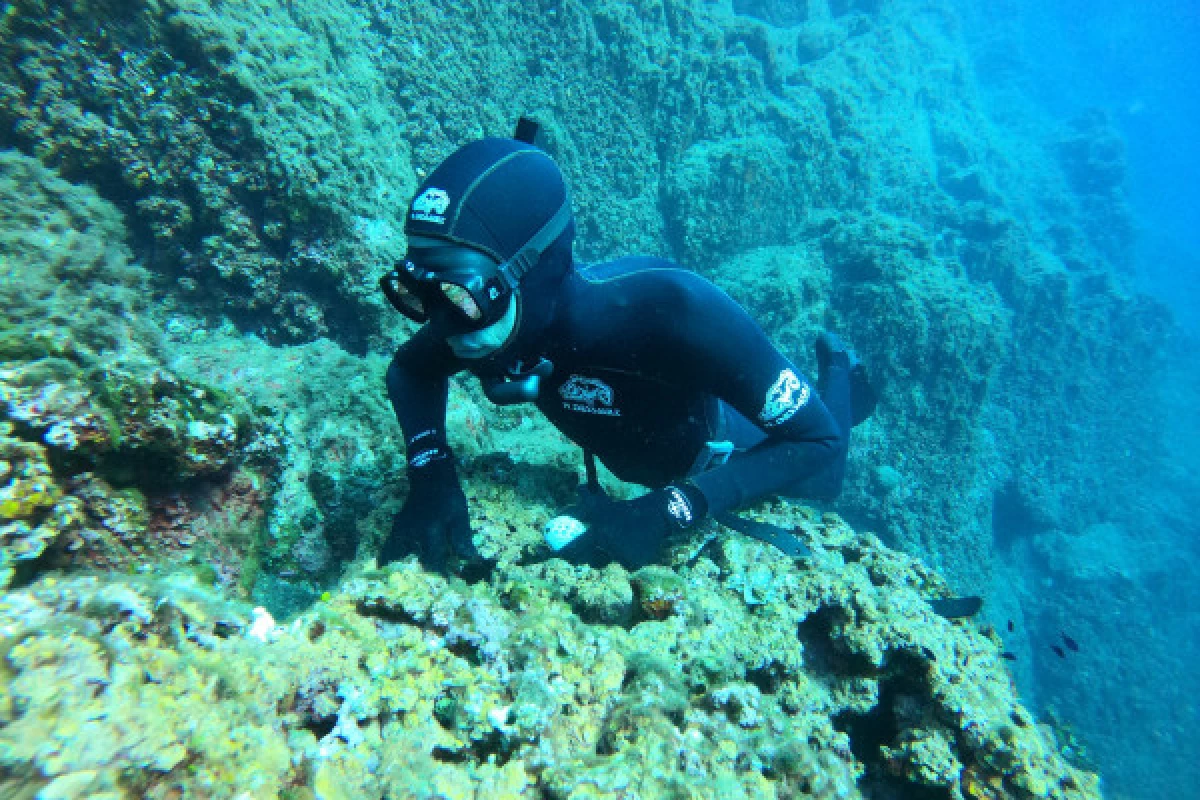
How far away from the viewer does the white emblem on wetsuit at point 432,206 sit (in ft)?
6.32

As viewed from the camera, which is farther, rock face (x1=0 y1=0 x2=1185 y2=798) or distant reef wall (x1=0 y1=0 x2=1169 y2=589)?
distant reef wall (x1=0 y1=0 x2=1169 y2=589)

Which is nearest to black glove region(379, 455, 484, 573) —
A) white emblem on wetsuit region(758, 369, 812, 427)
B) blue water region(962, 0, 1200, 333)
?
white emblem on wetsuit region(758, 369, 812, 427)

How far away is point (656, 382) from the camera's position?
2582 mm

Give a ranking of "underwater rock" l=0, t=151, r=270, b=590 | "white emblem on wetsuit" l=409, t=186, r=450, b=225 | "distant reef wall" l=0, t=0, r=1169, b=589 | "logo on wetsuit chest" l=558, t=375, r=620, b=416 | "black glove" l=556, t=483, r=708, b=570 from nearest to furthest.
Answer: "underwater rock" l=0, t=151, r=270, b=590 < "white emblem on wetsuit" l=409, t=186, r=450, b=225 < "black glove" l=556, t=483, r=708, b=570 < "logo on wetsuit chest" l=558, t=375, r=620, b=416 < "distant reef wall" l=0, t=0, r=1169, b=589

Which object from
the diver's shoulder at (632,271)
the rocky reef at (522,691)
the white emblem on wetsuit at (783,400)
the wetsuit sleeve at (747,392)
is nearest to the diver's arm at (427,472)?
the rocky reef at (522,691)

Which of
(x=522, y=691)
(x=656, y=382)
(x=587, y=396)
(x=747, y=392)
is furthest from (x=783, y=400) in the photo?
(x=522, y=691)

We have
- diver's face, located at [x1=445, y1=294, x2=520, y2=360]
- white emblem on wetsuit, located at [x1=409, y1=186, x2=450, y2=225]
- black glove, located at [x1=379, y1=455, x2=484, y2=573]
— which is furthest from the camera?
black glove, located at [x1=379, y1=455, x2=484, y2=573]

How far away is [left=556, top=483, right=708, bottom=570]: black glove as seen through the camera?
2.38m

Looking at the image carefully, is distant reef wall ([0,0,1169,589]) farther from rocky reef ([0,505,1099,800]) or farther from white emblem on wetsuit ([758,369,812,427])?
rocky reef ([0,505,1099,800])

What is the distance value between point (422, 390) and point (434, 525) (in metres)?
0.73

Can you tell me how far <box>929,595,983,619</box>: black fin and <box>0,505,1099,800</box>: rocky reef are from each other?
0.23 metres

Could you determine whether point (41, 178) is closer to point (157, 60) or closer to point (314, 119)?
point (157, 60)

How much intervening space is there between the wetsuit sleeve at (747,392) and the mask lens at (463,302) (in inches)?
33.0

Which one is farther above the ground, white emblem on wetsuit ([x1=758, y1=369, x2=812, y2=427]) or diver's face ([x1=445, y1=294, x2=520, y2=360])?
white emblem on wetsuit ([x1=758, y1=369, x2=812, y2=427])
